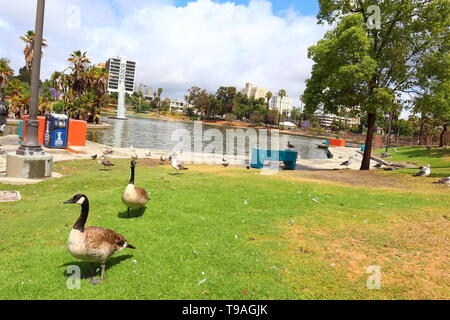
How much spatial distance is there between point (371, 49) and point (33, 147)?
2411 cm

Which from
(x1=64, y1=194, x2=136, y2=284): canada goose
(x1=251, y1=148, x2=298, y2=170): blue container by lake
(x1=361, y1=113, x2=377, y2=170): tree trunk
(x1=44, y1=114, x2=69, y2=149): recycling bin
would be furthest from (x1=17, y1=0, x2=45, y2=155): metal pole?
(x1=361, y1=113, x2=377, y2=170): tree trunk

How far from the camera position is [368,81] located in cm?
2241

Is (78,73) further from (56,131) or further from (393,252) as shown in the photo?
(393,252)

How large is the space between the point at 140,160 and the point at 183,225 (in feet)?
56.4

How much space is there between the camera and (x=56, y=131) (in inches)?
1019

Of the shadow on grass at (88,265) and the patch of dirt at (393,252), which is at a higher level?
the patch of dirt at (393,252)

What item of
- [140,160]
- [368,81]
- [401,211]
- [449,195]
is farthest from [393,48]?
[140,160]

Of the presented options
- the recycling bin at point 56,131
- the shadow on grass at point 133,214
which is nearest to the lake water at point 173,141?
the recycling bin at point 56,131

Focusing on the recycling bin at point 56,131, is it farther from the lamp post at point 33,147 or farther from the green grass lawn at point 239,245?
the green grass lawn at point 239,245

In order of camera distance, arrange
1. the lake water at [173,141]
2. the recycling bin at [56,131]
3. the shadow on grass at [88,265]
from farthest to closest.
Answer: the lake water at [173,141]
the recycling bin at [56,131]
the shadow on grass at [88,265]

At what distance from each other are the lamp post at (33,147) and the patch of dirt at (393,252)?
12900 millimetres

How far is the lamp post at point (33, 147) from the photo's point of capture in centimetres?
1420

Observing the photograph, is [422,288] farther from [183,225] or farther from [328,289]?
[183,225]
